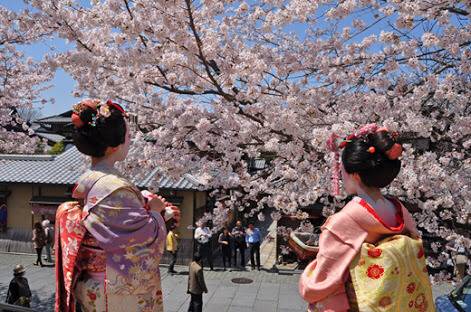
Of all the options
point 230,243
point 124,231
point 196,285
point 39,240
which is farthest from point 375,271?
point 39,240

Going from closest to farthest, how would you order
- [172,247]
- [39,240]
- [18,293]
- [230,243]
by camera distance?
1. [18,293]
2. [172,247]
3. [39,240]
4. [230,243]

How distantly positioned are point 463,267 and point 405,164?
197 centimetres

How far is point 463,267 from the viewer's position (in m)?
5.11

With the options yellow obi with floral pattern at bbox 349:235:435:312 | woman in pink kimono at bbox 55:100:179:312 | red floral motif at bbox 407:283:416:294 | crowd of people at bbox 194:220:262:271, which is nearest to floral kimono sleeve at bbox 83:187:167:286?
woman in pink kimono at bbox 55:100:179:312

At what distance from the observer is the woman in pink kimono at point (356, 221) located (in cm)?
204

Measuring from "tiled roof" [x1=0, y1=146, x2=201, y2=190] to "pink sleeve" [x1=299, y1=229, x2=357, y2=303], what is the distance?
34.3 feet

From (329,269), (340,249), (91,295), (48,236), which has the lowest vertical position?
(48,236)

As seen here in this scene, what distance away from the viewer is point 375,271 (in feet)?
6.58

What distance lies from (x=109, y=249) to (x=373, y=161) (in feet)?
4.89

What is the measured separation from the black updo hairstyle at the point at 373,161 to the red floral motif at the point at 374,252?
365 mm

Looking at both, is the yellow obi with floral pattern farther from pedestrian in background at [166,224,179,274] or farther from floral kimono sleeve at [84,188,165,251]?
pedestrian in background at [166,224,179,274]

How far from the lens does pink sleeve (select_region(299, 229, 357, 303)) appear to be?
2.03 metres

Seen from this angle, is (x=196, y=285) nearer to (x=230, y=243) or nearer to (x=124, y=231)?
(x=230, y=243)

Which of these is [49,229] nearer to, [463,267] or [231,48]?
[231,48]
